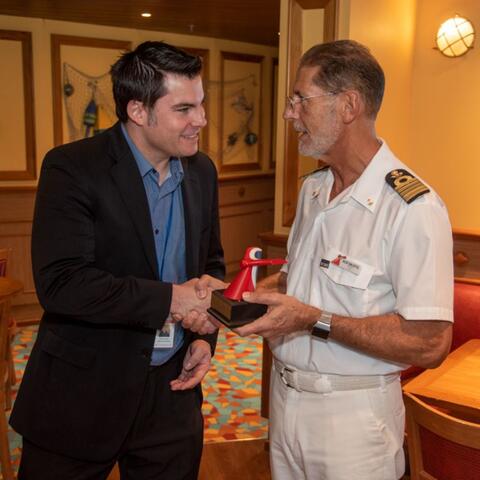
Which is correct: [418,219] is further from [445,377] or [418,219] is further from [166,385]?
[445,377]

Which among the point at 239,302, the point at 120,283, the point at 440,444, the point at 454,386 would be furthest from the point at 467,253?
the point at 120,283

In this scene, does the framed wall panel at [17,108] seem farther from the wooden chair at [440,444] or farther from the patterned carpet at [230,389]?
the wooden chair at [440,444]

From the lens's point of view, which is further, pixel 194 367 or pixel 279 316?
pixel 194 367

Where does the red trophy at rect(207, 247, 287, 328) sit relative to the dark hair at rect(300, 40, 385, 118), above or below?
below

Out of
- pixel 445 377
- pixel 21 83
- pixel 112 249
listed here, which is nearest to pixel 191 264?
pixel 112 249

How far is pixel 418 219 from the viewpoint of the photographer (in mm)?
1545

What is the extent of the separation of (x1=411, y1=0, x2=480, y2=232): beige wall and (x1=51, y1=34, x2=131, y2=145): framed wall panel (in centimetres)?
304

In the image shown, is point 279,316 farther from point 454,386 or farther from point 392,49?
point 392,49

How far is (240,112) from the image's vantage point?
299 inches

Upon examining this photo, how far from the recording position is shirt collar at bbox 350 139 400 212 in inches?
65.9

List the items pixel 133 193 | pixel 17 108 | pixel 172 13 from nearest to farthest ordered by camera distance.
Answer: pixel 133 193 → pixel 172 13 → pixel 17 108

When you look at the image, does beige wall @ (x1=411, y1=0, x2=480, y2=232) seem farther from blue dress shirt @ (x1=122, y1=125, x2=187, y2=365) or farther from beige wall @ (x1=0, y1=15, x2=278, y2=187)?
blue dress shirt @ (x1=122, y1=125, x2=187, y2=365)

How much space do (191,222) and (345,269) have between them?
49 cm

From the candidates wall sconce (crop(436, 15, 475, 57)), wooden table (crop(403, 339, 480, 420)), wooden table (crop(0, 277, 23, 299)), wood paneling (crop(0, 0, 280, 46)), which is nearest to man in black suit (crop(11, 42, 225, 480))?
wooden table (crop(403, 339, 480, 420))
